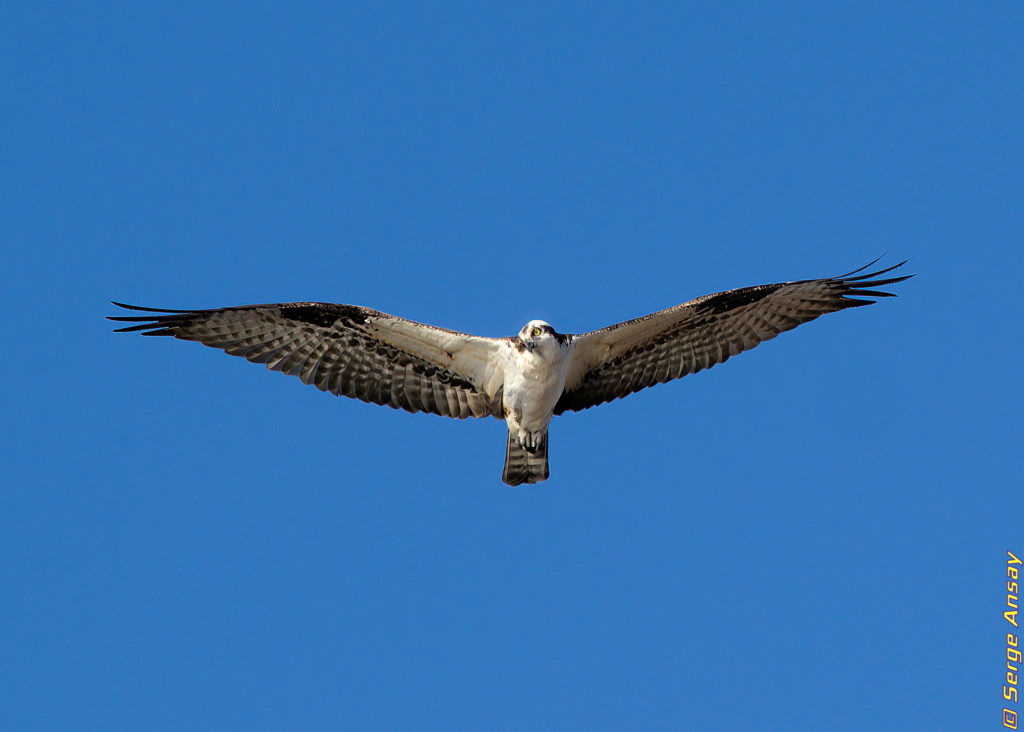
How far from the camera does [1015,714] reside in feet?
31.9

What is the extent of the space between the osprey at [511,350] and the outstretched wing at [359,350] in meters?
0.01

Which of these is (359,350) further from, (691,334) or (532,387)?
(691,334)

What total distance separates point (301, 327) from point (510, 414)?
9.14 ft

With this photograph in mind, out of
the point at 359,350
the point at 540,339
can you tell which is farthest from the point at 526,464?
the point at 359,350

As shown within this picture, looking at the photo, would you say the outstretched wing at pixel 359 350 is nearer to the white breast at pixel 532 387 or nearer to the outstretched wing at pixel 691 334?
the white breast at pixel 532 387

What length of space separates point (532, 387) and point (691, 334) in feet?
7.57

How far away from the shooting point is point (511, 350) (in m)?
10.5

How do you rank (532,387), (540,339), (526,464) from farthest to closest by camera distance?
1. (526,464)
2. (532,387)
3. (540,339)

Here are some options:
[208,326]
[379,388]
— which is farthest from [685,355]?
[208,326]

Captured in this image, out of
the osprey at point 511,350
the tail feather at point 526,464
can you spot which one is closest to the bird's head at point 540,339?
the osprey at point 511,350

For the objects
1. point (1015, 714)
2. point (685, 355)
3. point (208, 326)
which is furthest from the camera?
point (685, 355)

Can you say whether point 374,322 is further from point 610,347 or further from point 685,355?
point 685,355

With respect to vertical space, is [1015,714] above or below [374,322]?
below

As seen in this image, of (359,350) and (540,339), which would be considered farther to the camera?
(359,350)
